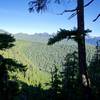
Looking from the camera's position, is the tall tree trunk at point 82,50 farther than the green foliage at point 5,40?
No

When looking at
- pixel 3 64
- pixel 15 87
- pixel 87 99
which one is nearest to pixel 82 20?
pixel 87 99

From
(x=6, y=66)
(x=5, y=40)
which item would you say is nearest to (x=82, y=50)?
(x=5, y=40)

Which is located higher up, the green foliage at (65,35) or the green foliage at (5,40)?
the green foliage at (5,40)

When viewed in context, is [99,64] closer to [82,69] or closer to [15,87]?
[15,87]

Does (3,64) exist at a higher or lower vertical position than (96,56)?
lower

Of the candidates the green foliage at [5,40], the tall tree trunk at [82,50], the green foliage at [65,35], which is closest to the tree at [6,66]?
the green foliage at [5,40]

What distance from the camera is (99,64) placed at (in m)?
48.4

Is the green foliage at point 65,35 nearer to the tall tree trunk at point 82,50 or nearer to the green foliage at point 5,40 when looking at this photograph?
the tall tree trunk at point 82,50

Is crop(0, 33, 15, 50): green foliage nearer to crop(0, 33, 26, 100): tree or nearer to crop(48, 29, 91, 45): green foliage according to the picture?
crop(0, 33, 26, 100): tree

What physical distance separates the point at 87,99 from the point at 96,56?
134 ft

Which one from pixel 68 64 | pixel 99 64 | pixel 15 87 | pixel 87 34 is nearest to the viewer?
pixel 87 34

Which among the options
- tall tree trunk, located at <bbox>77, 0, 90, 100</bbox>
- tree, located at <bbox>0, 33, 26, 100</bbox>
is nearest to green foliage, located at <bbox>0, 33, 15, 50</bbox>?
tree, located at <bbox>0, 33, 26, 100</bbox>

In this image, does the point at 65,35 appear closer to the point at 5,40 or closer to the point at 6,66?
the point at 5,40

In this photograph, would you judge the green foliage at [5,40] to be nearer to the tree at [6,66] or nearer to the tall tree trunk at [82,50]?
the tree at [6,66]
